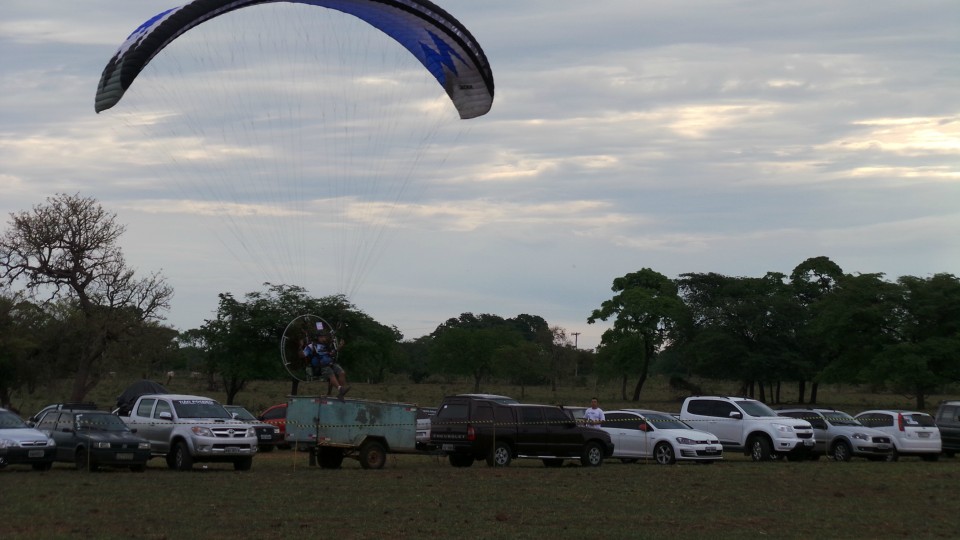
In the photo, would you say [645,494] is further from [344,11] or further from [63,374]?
[63,374]

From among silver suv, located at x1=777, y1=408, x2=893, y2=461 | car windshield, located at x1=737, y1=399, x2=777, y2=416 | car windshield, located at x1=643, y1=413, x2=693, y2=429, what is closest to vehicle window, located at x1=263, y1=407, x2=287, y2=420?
car windshield, located at x1=643, y1=413, x2=693, y2=429

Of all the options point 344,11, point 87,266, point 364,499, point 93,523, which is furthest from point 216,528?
point 87,266

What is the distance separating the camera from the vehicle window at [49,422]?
25109 millimetres

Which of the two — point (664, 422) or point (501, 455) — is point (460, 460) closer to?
point (501, 455)

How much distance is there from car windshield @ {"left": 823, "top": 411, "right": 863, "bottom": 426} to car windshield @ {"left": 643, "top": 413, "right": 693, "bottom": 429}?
5045mm

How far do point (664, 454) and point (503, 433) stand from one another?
4445mm

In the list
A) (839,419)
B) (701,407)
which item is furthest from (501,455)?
(839,419)

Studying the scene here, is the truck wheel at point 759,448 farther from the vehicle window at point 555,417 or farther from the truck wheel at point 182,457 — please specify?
the truck wheel at point 182,457

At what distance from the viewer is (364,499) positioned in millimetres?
17875

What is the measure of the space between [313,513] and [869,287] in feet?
165

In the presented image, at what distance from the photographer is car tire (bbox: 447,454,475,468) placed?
2685 cm

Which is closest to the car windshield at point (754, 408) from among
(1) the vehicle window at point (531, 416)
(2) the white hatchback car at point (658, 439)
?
(2) the white hatchback car at point (658, 439)

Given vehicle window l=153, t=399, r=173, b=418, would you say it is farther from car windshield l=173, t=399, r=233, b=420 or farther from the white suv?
the white suv

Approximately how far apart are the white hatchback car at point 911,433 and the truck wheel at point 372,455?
14.5 metres
